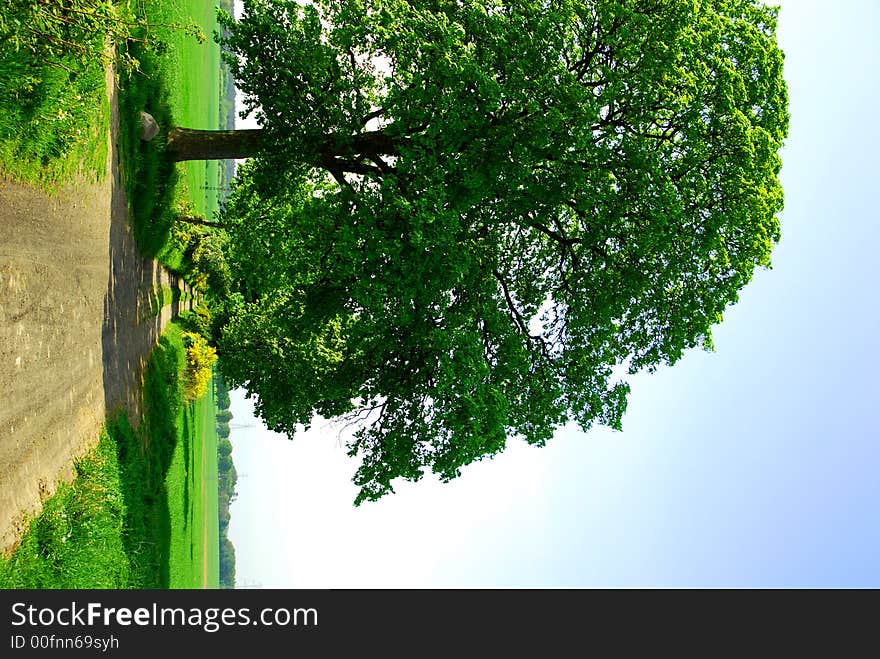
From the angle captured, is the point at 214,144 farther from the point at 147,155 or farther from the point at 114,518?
the point at 114,518

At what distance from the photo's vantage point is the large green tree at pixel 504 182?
16.7 metres

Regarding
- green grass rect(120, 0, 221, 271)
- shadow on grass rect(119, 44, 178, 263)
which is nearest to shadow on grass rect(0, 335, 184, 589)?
green grass rect(120, 0, 221, 271)

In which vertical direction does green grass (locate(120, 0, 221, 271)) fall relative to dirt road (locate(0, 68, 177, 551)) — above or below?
above

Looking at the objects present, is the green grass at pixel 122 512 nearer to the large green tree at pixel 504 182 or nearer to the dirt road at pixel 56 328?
the dirt road at pixel 56 328

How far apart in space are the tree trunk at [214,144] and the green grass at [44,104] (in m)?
4.85

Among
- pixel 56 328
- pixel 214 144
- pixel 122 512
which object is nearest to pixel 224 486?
pixel 122 512

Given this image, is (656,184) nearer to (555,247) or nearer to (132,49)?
(555,247)

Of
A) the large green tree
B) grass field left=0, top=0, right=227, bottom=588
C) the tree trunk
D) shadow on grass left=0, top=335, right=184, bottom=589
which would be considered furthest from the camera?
the tree trunk

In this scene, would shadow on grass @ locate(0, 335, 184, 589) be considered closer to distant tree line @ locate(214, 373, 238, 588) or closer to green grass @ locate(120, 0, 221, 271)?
green grass @ locate(120, 0, 221, 271)

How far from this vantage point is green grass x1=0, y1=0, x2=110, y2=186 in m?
11.2

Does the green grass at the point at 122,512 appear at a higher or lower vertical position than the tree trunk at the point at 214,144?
lower

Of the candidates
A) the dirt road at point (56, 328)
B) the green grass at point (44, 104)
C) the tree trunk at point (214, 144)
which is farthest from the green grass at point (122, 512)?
the tree trunk at point (214, 144)

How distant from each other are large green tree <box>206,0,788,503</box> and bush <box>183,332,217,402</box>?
1294 cm
